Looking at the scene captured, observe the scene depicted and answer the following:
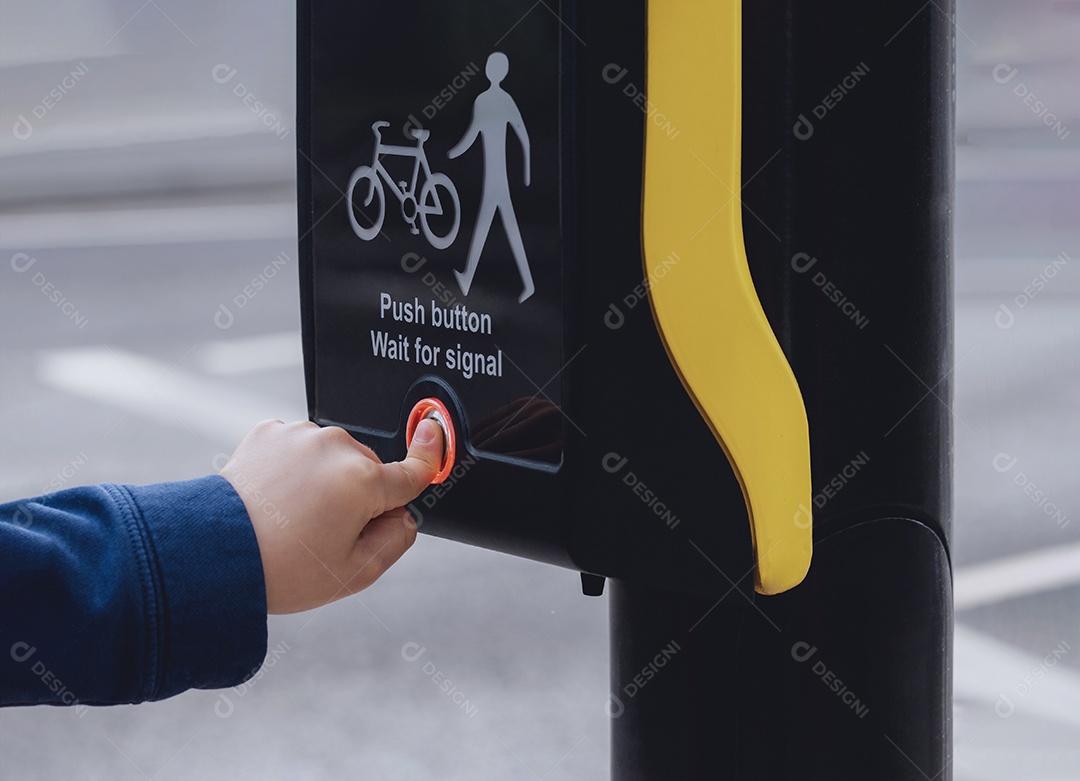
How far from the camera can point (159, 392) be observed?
449 cm

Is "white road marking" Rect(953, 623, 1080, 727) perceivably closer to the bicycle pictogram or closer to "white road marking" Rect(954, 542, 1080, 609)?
"white road marking" Rect(954, 542, 1080, 609)

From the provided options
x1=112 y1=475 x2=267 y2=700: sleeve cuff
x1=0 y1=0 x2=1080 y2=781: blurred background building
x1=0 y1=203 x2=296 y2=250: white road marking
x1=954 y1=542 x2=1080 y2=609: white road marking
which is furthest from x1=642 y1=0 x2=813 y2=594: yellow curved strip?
x1=0 y1=203 x2=296 y2=250: white road marking

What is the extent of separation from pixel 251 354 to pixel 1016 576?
288 cm

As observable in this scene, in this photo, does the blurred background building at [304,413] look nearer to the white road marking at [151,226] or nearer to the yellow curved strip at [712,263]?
the white road marking at [151,226]

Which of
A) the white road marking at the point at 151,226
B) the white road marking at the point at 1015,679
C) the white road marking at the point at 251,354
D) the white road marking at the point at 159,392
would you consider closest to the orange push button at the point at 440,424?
the white road marking at the point at 1015,679

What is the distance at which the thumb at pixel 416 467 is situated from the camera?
99 centimetres

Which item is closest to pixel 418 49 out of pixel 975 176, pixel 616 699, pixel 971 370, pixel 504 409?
pixel 504 409

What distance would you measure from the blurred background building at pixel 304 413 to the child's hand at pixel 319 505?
136 centimetres

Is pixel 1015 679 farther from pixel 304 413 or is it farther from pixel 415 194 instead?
pixel 304 413

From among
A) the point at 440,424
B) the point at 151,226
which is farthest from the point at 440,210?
the point at 151,226

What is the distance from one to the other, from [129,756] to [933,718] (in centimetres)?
169

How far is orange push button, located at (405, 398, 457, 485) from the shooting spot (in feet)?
3.38

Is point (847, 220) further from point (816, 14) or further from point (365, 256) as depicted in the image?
point (365, 256)

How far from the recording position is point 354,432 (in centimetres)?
112
